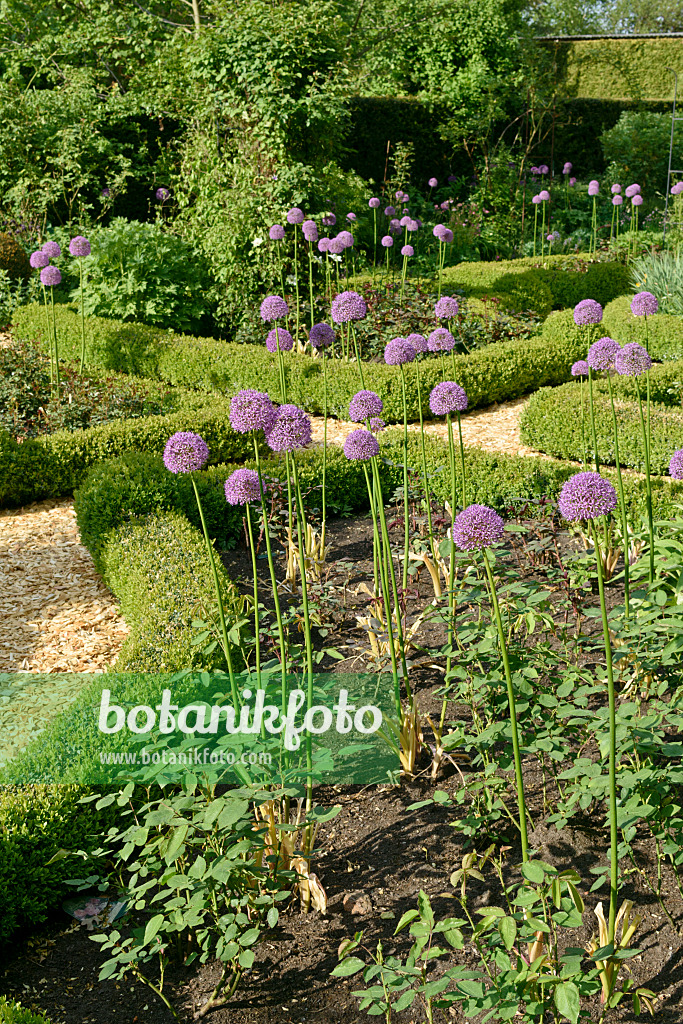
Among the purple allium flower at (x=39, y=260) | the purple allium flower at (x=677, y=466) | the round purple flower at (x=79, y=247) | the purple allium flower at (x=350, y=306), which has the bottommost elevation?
the purple allium flower at (x=677, y=466)

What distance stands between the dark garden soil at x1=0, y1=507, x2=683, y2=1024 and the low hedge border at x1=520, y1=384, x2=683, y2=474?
2.99 meters

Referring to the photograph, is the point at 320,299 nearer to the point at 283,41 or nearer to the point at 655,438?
the point at 283,41

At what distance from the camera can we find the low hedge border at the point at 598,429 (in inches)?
206

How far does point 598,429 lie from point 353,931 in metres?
4.08

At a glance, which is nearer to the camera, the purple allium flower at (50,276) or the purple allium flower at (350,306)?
the purple allium flower at (350,306)

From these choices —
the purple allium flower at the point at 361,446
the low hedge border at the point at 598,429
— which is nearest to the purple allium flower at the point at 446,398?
the purple allium flower at the point at 361,446

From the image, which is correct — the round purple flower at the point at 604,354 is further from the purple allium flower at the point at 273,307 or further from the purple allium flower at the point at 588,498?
the purple allium flower at the point at 273,307

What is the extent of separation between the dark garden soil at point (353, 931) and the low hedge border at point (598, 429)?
2.99 metres

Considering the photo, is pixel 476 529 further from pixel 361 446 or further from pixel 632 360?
pixel 632 360

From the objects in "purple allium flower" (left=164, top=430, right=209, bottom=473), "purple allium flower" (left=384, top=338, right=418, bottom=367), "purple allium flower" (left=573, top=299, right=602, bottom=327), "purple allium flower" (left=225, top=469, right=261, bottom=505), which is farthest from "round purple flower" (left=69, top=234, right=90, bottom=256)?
"purple allium flower" (left=164, top=430, right=209, bottom=473)

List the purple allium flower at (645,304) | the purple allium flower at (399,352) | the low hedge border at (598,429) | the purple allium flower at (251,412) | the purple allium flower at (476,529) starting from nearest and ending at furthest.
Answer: the purple allium flower at (476,529) < the purple allium flower at (251,412) < the purple allium flower at (399,352) < the purple allium flower at (645,304) < the low hedge border at (598,429)

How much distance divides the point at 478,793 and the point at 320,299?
7.46 metres

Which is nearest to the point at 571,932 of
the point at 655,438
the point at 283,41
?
the point at 655,438

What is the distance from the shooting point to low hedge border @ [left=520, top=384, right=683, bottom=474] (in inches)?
206
